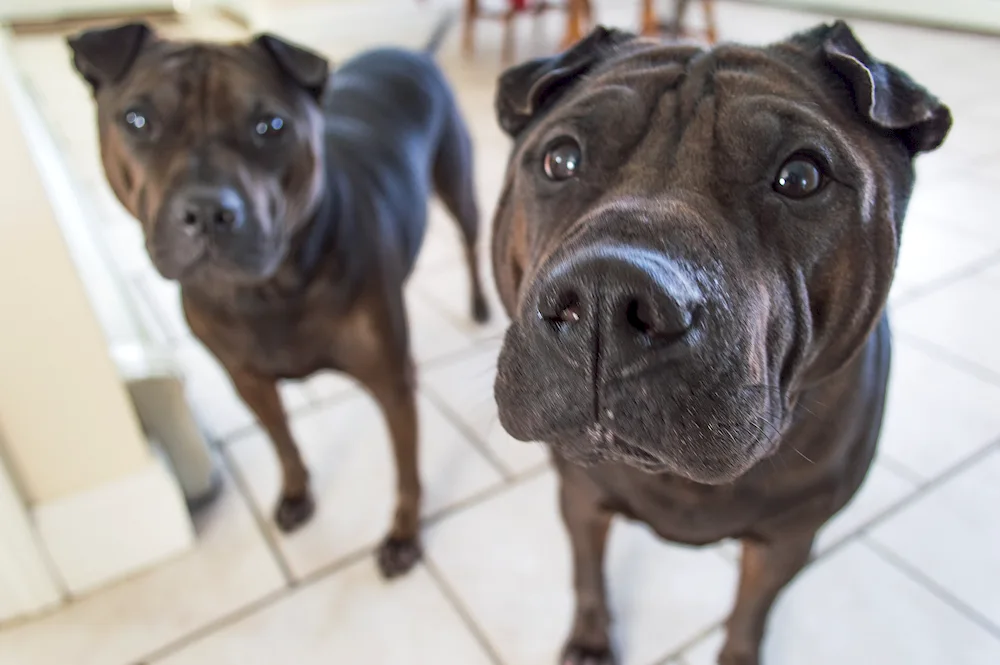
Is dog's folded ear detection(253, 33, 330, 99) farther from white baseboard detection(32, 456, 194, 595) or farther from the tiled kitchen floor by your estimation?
white baseboard detection(32, 456, 194, 595)

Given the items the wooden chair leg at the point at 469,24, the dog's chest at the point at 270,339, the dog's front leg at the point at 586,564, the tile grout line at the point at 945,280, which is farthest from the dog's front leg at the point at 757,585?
the wooden chair leg at the point at 469,24

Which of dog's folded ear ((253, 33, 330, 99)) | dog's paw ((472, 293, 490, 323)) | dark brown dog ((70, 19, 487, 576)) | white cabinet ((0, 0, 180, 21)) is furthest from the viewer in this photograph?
white cabinet ((0, 0, 180, 21))

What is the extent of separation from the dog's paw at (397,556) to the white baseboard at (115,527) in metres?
0.47

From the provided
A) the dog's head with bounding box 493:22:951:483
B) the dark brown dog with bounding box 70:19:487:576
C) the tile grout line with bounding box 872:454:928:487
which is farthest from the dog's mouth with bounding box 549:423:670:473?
the tile grout line with bounding box 872:454:928:487

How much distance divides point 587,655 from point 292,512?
789mm

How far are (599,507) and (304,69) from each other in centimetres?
99

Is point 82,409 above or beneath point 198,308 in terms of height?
beneath

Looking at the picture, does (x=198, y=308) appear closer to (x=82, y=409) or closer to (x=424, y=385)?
(x=82, y=409)

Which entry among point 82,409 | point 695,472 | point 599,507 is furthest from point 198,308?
point 695,472

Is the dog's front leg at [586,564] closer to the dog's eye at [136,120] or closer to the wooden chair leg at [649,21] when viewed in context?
the dog's eye at [136,120]

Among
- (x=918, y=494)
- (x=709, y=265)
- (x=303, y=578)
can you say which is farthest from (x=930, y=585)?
(x=303, y=578)

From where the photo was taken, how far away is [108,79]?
138 cm

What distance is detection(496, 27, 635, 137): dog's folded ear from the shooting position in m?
1.09

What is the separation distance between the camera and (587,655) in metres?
1.48
